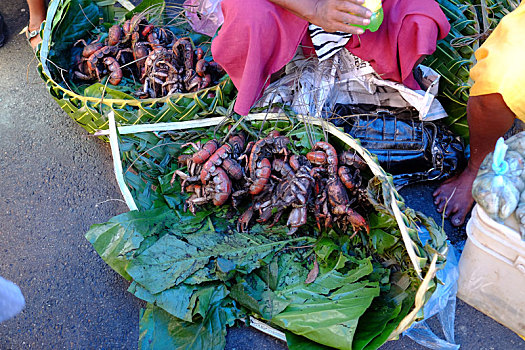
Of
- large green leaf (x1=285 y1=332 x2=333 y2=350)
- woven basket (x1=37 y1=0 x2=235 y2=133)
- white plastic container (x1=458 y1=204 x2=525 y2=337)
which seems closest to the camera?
white plastic container (x1=458 y1=204 x2=525 y2=337)

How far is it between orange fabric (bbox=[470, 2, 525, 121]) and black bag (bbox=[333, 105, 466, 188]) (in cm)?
49

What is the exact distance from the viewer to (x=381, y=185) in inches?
95.4

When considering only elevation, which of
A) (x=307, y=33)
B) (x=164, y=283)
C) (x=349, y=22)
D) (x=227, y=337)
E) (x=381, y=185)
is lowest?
(x=227, y=337)

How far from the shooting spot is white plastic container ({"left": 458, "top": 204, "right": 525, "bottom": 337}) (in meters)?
2.02

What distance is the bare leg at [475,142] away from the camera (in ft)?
8.11

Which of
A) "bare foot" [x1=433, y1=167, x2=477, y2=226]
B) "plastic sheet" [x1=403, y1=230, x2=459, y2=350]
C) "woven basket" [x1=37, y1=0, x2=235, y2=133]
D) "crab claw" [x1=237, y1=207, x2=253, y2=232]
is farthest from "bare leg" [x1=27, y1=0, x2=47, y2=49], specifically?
"plastic sheet" [x1=403, y1=230, x2=459, y2=350]

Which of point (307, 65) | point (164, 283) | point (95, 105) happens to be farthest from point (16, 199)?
point (307, 65)

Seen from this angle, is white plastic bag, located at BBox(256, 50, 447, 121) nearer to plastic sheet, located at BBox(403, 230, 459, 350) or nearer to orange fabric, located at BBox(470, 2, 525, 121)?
orange fabric, located at BBox(470, 2, 525, 121)

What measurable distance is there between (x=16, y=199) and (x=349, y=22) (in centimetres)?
253

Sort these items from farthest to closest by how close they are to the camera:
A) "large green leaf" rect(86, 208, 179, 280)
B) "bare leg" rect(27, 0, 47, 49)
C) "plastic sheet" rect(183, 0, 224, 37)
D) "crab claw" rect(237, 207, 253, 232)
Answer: "bare leg" rect(27, 0, 47, 49)
"plastic sheet" rect(183, 0, 224, 37)
"crab claw" rect(237, 207, 253, 232)
"large green leaf" rect(86, 208, 179, 280)

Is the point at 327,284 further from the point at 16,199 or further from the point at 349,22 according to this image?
the point at 16,199

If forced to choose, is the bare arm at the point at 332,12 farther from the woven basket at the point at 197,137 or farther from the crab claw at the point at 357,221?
the crab claw at the point at 357,221

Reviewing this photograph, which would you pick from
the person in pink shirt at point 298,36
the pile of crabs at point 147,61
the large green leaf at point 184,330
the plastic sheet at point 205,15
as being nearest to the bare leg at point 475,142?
the person in pink shirt at point 298,36

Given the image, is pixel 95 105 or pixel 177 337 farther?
pixel 95 105
